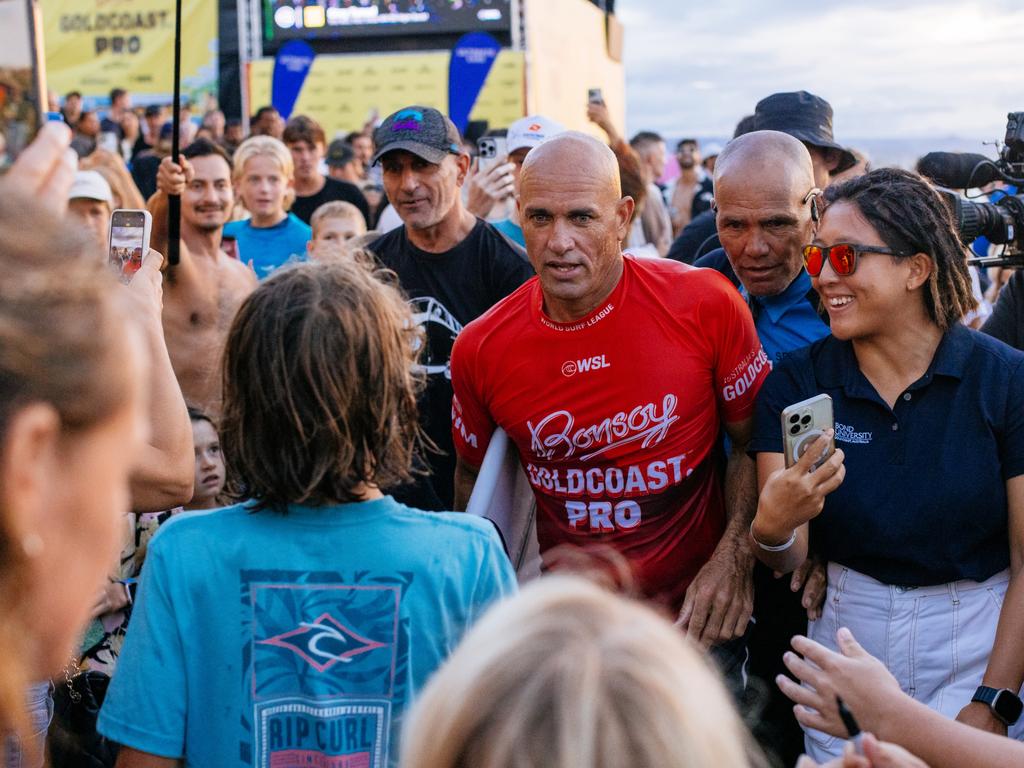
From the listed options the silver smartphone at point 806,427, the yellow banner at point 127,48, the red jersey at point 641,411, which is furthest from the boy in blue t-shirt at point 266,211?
the yellow banner at point 127,48

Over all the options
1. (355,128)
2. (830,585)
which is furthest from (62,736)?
(355,128)

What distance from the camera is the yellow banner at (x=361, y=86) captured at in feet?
45.1

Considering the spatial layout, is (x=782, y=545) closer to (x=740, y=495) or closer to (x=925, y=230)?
(x=740, y=495)

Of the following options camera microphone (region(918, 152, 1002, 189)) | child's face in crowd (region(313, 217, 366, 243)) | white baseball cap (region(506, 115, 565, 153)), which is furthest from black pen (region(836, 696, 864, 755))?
child's face in crowd (region(313, 217, 366, 243))

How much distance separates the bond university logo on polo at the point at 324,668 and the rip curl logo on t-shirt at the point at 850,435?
1.33m

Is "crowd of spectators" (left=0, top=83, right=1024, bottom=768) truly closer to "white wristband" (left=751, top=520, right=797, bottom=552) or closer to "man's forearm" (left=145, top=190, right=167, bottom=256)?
"white wristband" (left=751, top=520, right=797, bottom=552)

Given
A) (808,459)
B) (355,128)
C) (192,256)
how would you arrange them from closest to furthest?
(808,459) < (192,256) < (355,128)

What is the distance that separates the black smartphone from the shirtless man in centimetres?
199

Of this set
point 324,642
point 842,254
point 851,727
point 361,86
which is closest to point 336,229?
point 842,254

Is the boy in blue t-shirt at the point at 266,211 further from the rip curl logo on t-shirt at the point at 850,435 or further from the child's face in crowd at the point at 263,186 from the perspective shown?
the rip curl logo on t-shirt at the point at 850,435

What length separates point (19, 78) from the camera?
2197 millimetres

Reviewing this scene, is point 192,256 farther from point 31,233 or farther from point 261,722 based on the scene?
point 31,233

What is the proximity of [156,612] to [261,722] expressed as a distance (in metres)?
0.25

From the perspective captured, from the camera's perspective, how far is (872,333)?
277 centimetres
